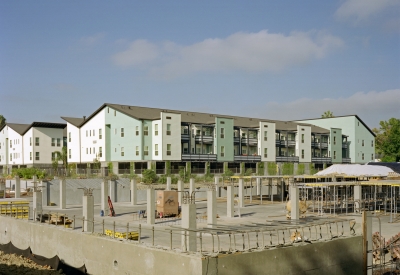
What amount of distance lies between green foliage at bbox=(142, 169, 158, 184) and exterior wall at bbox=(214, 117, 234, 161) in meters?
13.2

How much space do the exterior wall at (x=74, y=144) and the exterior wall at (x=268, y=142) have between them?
104 ft

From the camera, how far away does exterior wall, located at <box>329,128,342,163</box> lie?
92.4 metres

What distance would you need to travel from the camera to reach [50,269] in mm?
22922

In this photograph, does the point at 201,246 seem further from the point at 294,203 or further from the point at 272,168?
the point at 272,168

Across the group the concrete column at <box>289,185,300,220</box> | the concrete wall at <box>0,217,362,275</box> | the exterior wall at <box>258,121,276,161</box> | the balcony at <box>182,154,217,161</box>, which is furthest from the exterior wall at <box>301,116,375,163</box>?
the concrete wall at <box>0,217,362,275</box>

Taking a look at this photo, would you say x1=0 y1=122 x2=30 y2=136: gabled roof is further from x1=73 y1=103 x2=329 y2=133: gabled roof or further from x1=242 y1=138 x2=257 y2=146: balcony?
x1=242 y1=138 x2=257 y2=146: balcony

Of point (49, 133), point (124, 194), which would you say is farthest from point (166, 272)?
point (49, 133)

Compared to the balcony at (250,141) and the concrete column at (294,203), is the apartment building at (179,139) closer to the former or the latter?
the balcony at (250,141)

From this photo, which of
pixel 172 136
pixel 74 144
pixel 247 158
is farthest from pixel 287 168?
pixel 74 144

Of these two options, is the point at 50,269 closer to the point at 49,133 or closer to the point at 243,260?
the point at 243,260

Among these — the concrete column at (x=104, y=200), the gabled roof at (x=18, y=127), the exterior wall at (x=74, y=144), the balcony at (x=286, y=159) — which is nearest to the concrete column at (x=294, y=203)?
the concrete column at (x=104, y=200)

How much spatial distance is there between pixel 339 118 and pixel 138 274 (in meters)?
85.9

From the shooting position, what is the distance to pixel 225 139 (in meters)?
76.9

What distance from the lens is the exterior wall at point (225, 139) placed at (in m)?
75.5
